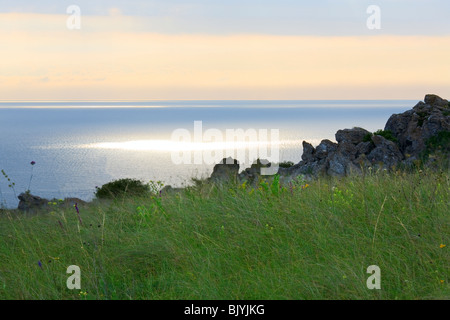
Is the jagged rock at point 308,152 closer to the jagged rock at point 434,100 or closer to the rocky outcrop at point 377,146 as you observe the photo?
the rocky outcrop at point 377,146

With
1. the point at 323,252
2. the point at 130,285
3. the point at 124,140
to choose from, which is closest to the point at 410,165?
the point at 323,252

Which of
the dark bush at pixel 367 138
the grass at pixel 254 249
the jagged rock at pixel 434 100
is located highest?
the jagged rock at pixel 434 100

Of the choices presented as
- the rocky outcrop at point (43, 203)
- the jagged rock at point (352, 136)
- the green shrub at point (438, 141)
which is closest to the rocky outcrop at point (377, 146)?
the jagged rock at point (352, 136)

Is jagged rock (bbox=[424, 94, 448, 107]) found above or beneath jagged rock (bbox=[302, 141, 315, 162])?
above

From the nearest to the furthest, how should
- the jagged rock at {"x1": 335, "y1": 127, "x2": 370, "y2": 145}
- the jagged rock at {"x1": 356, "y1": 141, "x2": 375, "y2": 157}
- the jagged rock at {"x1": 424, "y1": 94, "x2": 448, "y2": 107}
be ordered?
the jagged rock at {"x1": 356, "y1": 141, "x2": 375, "y2": 157}
the jagged rock at {"x1": 335, "y1": 127, "x2": 370, "y2": 145}
the jagged rock at {"x1": 424, "y1": 94, "x2": 448, "y2": 107}

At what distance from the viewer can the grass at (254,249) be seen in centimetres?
413

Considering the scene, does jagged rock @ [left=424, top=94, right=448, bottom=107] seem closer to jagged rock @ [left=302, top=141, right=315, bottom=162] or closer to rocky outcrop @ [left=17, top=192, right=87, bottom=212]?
jagged rock @ [left=302, top=141, right=315, bottom=162]

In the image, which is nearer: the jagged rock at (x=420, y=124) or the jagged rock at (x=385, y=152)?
the jagged rock at (x=385, y=152)

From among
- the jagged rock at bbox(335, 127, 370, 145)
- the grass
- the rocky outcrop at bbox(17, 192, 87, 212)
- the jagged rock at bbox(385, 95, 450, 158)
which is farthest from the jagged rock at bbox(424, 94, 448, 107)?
the rocky outcrop at bbox(17, 192, 87, 212)

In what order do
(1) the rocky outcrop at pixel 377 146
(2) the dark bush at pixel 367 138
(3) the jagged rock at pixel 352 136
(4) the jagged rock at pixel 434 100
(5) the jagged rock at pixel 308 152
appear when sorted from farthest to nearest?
1. (4) the jagged rock at pixel 434 100
2. (5) the jagged rock at pixel 308 152
3. (3) the jagged rock at pixel 352 136
4. (2) the dark bush at pixel 367 138
5. (1) the rocky outcrop at pixel 377 146

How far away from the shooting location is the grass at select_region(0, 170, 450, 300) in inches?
163

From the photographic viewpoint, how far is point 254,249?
4867mm

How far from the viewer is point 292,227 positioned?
17.4ft

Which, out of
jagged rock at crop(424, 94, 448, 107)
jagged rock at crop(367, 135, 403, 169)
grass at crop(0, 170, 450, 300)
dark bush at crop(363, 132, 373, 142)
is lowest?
grass at crop(0, 170, 450, 300)
